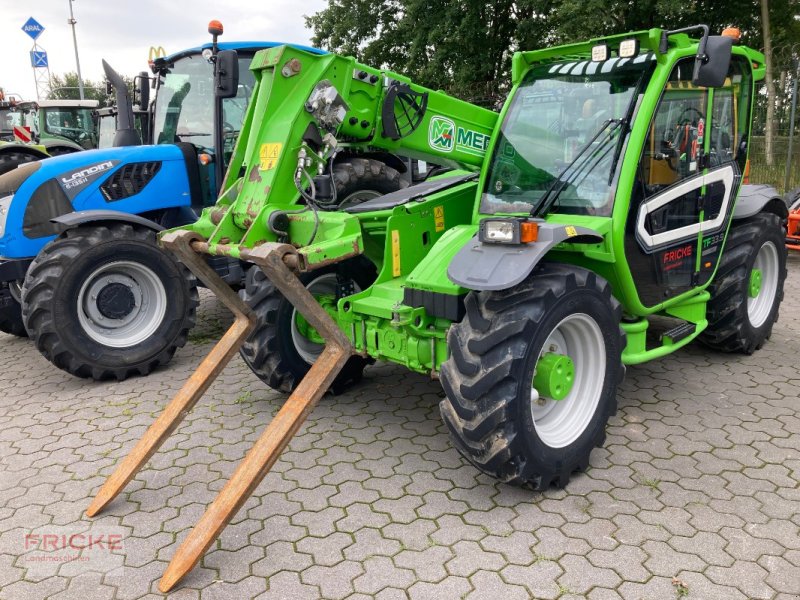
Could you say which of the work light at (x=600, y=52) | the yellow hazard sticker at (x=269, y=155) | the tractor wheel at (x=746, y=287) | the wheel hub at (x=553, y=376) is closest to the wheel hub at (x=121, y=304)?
the yellow hazard sticker at (x=269, y=155)

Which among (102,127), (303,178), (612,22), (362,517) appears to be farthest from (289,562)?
(612,22)

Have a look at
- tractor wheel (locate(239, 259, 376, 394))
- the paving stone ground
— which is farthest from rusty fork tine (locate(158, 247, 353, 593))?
tractor wheel (locate(239, 259, 376, 394))

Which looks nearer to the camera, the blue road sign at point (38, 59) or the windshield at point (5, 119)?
the windshield at point (5, 119)

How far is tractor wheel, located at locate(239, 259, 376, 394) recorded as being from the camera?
4.20 meters

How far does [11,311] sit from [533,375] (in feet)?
18.2

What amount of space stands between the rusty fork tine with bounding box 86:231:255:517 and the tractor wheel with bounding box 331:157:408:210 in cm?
146

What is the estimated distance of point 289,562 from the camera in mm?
2883

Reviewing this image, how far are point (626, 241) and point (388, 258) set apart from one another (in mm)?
1351

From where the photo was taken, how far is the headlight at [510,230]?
3.07 m

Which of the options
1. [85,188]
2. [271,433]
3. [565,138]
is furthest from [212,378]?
[85,188]

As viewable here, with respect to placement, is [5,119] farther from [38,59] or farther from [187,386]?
[187,386]

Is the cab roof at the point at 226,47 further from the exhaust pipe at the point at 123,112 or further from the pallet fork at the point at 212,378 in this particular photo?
the pallet fork at the point at 212,378

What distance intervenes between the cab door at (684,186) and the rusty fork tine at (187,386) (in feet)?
7.45

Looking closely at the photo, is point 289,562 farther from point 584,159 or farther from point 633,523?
point 584,159
